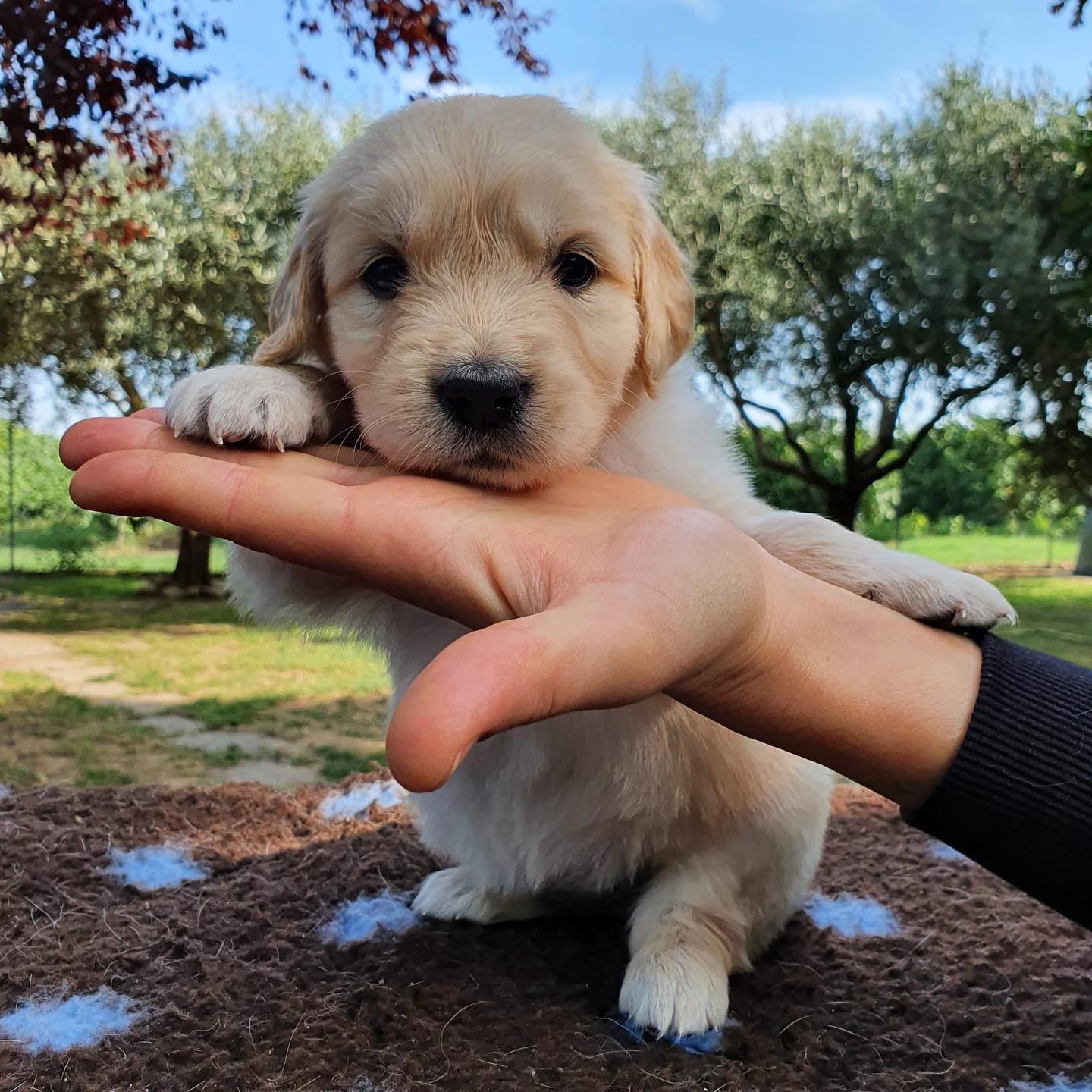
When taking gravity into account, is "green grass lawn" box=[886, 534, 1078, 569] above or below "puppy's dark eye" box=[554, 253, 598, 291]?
below

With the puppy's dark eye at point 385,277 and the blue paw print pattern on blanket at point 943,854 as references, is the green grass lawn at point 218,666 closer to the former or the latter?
the blue paw print pattern on blanket at point 943,854

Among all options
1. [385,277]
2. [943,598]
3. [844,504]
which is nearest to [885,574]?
[943,598]

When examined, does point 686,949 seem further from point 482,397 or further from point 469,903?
point 482,397

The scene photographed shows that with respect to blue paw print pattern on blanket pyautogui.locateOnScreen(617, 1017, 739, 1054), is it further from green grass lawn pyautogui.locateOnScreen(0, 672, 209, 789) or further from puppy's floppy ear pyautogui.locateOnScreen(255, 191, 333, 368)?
green grass lawn pyautogui.locateOnScreen(0, 672, 209, 789)

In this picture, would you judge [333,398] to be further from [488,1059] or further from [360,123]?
[360,123]

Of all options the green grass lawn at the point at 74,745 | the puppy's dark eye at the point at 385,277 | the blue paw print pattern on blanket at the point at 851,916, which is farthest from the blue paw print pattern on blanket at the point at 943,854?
the green grass lawn at the point at 74,745

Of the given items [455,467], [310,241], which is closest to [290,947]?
[455,467]

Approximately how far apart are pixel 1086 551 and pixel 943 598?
10.3ft

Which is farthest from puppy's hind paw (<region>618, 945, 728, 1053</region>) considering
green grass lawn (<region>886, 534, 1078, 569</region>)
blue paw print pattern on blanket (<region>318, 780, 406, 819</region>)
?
green grass lawn (<region>886, 534, 1078, 569</region>)

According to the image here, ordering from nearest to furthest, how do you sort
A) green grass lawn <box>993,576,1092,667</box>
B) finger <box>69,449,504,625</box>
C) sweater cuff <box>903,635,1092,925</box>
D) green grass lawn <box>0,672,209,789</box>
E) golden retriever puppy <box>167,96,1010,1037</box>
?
finger <box>69,449,504,625</box> → sweater cuff <box>903,635,1092,925</box> → golden retriever puppy <box>167,96,1010,1037</box> → green grass lawn <box>993,576,1092,667</box> → green grass lawn <box>0,672,209,789</box>

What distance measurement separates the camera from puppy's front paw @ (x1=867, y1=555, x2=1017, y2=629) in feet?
4.64

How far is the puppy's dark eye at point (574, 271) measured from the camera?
1645 millimetres

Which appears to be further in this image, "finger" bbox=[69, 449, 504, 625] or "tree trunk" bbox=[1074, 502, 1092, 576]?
"tree trunk" bbox=[1074, 502, 1092, 576]

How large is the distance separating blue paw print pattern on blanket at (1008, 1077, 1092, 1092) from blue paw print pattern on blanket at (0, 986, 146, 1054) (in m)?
1.44
